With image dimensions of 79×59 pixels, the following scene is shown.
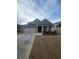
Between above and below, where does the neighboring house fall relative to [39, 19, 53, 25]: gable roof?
below

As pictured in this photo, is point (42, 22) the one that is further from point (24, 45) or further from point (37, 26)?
point (24, 45)

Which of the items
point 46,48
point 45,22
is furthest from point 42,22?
point 46,48

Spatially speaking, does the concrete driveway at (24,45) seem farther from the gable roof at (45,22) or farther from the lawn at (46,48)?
the gable roof at (45,22)

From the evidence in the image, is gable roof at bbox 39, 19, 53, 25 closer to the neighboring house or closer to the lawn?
the neighboring house

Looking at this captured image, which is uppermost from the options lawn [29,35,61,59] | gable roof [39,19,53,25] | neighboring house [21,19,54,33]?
gable roof [39,19,53,25]

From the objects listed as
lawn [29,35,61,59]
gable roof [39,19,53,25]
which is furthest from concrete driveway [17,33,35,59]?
gable roof [39,19,53,25]
